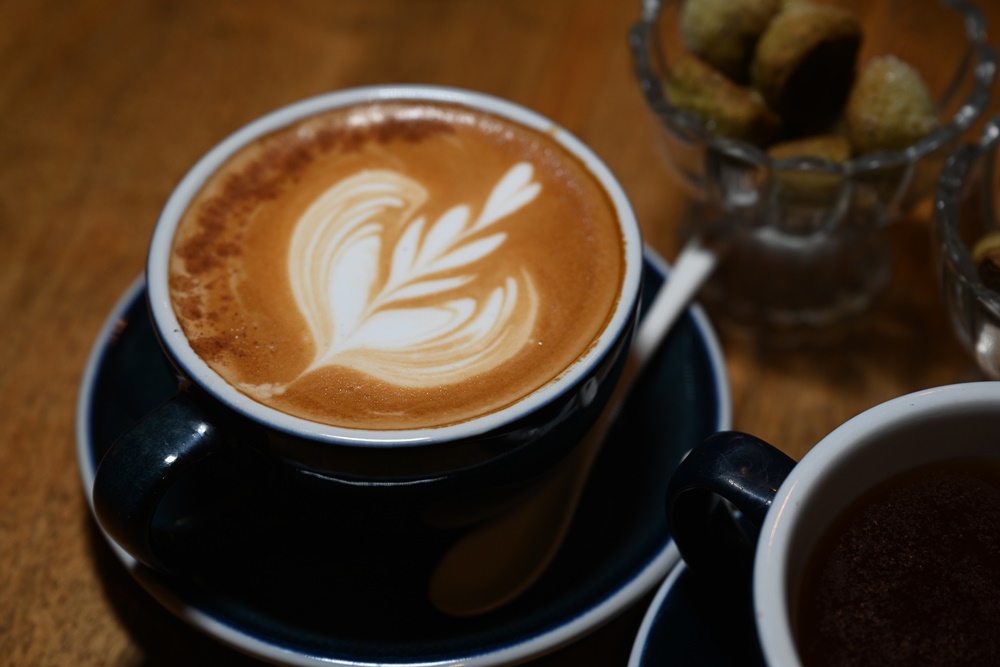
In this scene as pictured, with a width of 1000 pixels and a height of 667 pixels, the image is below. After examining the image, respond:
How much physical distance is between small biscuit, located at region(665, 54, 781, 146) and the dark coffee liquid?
1.54 feet

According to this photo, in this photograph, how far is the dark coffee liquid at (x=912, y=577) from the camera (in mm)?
557

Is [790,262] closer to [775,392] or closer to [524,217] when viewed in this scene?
[775,392]

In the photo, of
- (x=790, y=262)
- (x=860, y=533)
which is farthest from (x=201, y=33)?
(x=860, y=533)

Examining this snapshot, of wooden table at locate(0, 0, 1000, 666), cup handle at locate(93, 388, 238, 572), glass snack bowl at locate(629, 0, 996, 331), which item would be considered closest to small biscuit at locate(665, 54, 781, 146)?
glass snack bowl at locate(629, 0, 996, 331)

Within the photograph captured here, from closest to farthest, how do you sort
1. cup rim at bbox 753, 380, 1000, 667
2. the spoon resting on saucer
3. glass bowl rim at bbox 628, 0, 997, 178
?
1. cup rim at bbox 753, 380, 1000, 667
2. the spoon resting on saucer
3. glass bowl rim at bbox 628, 0, 997, 178

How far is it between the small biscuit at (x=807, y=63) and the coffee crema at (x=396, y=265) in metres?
0.27

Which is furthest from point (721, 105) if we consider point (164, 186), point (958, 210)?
point (164, 186)

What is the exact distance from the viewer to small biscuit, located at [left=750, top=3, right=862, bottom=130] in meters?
0.96

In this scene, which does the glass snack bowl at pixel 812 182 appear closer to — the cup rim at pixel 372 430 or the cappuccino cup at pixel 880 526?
the cup rim at pixel 372 430

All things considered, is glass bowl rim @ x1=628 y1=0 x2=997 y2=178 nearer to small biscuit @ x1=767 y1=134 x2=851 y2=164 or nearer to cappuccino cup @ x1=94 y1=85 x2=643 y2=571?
small biscuit @ x1=767 y1=134 x2=851 y2=164

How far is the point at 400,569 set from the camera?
787 mm

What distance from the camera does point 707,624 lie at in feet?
2.23

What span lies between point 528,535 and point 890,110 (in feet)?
1.78

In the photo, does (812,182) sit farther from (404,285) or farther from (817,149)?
(404,285)
